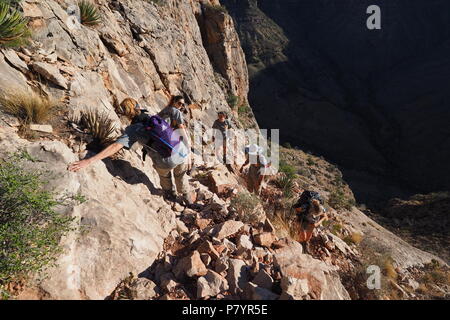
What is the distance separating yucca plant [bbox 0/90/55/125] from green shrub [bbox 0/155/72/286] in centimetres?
94

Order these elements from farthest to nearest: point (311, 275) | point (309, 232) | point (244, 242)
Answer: point (309, 232) → point (244, 242) → point (311, 275)

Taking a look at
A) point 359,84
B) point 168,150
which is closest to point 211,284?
point 168,150

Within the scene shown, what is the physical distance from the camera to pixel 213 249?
2766mm

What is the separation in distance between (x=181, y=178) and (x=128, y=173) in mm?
798

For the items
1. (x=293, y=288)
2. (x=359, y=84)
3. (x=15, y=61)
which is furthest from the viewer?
(x=359, y=84)

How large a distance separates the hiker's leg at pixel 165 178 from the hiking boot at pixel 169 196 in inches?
2.3

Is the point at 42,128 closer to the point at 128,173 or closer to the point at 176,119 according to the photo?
the point at 128,173

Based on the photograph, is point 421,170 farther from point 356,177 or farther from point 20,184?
point 20,184

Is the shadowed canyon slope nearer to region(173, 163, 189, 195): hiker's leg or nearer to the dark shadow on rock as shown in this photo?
region(173, 163, 189, 195): hiker's leg

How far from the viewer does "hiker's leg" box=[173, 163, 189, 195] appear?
376cm

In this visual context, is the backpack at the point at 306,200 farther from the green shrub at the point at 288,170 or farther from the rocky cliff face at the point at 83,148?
the green shrub at the point at 288,170

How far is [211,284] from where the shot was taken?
243 cm

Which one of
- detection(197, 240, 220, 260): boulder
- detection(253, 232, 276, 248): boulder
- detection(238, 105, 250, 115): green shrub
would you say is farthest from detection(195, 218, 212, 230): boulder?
detection(238, 105, 250, 115): green shrub

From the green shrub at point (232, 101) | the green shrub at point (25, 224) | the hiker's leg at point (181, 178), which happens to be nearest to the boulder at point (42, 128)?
the green shrub at point (25, 224)
